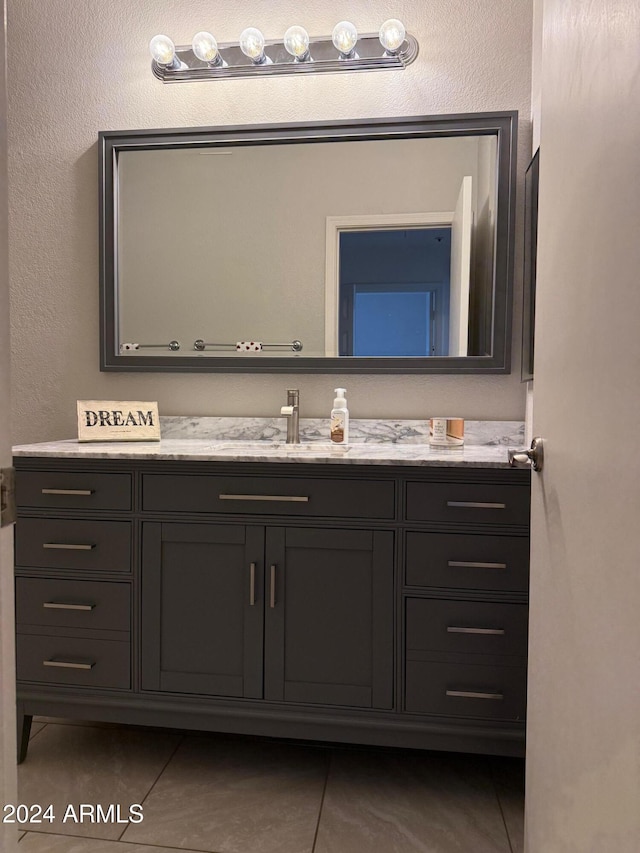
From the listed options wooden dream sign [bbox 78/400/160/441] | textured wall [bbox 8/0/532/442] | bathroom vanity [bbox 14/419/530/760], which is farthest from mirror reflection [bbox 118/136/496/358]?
bathroom vanity [bbox 14/419/530/760]

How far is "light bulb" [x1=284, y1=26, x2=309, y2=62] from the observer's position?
214cm

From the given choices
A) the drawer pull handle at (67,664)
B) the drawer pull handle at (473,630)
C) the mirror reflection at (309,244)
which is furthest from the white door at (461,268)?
the drawer pull handle at (67,664)

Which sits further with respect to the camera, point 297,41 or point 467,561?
point 297,41

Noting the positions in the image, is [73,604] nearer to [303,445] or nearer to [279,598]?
[279,598]

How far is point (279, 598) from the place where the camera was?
69.6 inches

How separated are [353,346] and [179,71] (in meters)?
1.14

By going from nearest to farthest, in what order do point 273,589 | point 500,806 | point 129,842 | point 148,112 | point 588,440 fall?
point 588,440 < point 129,842 < point 500,806 < point 273,589 < point 148,112

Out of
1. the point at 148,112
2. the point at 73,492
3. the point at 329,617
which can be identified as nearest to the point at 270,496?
the point at 329,617

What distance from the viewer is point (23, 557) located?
6.17 feet

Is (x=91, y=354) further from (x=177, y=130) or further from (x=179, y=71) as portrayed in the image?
(x=179, y=71)

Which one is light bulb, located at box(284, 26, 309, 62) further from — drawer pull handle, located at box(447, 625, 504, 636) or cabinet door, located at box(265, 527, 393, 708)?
drawer pull handle, located at box(447, 625, 504, 636)

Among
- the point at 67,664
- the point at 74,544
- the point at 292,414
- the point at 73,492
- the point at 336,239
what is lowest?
the point at 67,664

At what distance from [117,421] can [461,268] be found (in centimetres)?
127

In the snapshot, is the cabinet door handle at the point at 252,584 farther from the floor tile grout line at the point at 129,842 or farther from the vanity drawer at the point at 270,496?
the floor tile grout line at the point at 129,842
